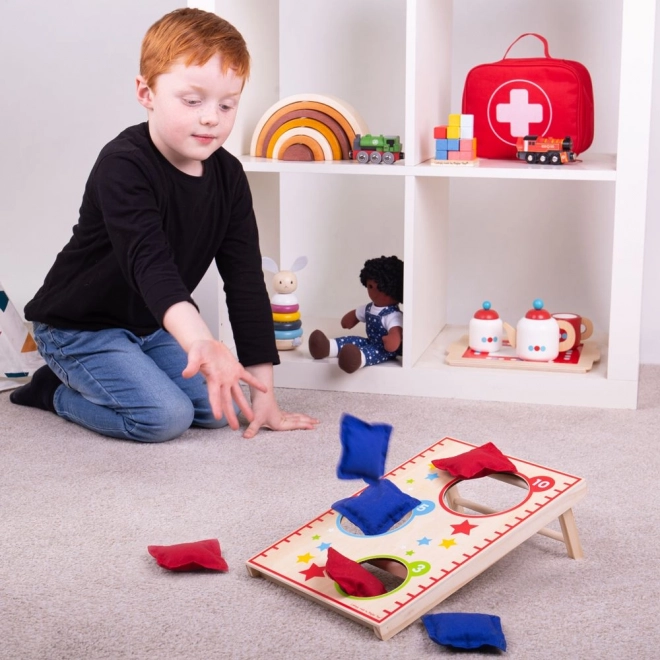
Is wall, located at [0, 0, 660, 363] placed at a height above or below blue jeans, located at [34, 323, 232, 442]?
above

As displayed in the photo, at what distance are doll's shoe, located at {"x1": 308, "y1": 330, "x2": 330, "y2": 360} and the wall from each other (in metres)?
0.48

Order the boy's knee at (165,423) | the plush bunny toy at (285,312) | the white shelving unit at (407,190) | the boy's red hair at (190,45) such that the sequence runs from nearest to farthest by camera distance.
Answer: the boy's red hair at (190,45) → the boy's knee at (165,423) → the white shelving unit at (407,190) → the plush bunny toy at (285,312)

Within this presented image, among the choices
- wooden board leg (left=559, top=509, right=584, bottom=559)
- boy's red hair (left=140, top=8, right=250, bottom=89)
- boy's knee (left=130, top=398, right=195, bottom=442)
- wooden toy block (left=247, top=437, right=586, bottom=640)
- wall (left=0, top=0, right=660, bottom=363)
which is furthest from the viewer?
wall (left=0, top=0, right=660, bottom=363)

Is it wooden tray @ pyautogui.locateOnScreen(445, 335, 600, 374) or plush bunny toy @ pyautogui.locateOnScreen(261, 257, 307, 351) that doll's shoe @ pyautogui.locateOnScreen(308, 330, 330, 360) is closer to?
plush bunny toy @ pyautogui.locateOnScreen(261, 257, 307, 351)

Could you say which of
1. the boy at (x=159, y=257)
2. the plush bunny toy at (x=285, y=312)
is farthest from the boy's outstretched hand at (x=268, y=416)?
the plush bunny toy at (x=285, y=312)

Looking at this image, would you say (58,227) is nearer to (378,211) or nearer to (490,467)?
(378,211)

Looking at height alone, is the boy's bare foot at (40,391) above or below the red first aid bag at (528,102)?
below

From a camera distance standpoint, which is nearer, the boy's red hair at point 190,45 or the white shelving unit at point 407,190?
the boy's red hair at point 190,45

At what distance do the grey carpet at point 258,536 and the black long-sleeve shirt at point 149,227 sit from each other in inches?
6.8

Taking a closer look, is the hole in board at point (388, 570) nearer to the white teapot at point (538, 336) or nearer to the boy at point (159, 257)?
the boy at point (159, 257)

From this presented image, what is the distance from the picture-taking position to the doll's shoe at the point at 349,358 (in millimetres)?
1601

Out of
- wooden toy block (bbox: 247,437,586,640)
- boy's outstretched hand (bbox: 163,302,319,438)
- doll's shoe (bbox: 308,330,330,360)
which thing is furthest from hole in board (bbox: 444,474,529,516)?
doll's shoe (bbox: 308,330,330,360)

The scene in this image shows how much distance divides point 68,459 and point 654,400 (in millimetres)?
898

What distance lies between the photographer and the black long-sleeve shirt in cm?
129
